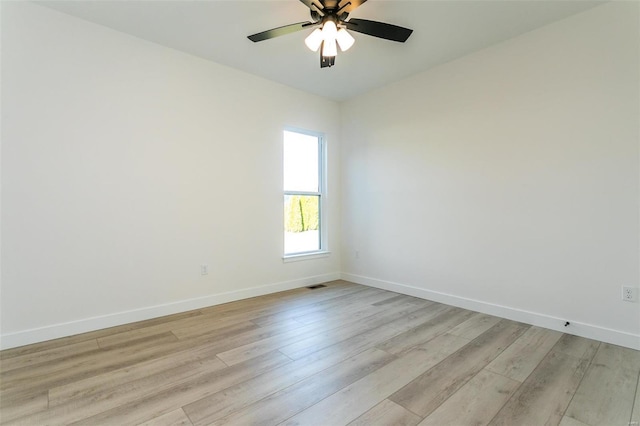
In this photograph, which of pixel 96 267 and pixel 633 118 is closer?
pixel 633 118

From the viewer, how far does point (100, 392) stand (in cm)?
173

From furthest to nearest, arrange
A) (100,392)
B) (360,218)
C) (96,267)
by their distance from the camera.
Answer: (360,218) < (96,267) < (100,392)

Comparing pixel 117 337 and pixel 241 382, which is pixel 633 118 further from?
pixel 117 337

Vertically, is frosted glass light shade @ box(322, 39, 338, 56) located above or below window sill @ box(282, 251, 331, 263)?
above

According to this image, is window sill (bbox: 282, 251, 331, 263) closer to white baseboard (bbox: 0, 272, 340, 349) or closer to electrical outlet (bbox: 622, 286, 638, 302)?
white baseboard (bbox: 0, 272, 340, 349)

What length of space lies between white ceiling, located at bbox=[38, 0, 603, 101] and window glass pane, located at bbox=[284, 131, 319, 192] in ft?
3.19

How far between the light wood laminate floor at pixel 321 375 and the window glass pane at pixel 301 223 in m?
1.41

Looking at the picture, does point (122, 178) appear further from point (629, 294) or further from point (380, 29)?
point (629, 294)

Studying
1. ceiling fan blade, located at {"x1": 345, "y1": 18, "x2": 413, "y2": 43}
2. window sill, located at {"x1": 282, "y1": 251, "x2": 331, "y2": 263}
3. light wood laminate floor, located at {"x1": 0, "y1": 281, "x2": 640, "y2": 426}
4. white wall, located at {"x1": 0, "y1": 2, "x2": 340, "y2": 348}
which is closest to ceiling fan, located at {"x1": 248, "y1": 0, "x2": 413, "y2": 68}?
ceiling fan blade, located at {"x1": 345, "y1": 18, "x2": 413, "y2": 43}

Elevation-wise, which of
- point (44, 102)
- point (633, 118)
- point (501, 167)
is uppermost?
point (44, 102)

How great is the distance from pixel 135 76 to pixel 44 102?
75cm

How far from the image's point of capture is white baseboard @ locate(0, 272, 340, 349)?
2320 millimetres

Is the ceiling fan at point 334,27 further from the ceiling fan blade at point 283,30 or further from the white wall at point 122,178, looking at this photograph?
the white wall at point 122,178

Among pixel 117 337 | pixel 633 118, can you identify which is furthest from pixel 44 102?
pixel 633 118
